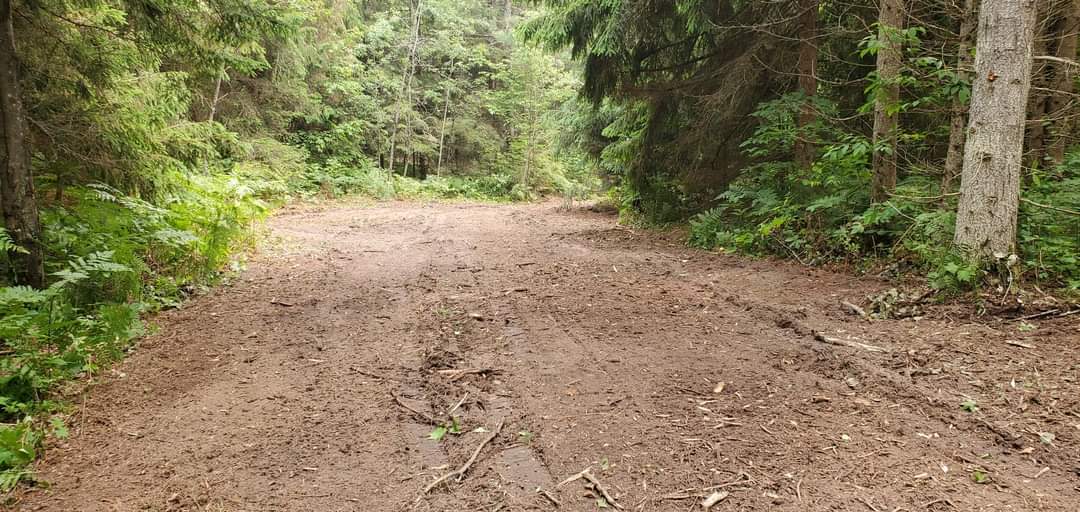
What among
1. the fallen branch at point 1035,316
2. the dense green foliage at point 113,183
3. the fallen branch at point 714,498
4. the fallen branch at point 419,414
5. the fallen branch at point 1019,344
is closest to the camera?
the fallen branch at point 714,498

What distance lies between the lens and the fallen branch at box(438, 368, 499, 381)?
408cm

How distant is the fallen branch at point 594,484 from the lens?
8.36 ft

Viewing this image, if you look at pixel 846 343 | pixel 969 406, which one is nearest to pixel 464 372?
pixel 846 343

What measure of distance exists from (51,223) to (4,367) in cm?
259

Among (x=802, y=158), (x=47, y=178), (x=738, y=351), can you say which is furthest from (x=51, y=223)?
(x=802, y=158)

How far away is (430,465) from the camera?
9.78 feet

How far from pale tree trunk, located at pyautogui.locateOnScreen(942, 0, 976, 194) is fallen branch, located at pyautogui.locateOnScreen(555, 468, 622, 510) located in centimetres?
583

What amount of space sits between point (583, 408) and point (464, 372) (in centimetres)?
113

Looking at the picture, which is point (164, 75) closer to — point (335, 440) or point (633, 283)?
point (335, 440)

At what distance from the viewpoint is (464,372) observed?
4.12m

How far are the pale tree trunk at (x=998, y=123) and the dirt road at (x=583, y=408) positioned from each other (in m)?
0.98

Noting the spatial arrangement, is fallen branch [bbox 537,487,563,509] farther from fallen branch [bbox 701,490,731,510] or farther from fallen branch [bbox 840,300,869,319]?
fallen branch [bbox 840,300,869,319]

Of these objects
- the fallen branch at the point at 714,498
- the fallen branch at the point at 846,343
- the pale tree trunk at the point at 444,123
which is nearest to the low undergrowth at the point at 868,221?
the fallen branch at the point at 846,343

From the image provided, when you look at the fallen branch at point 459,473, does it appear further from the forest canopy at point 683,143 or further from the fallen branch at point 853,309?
the fallen branch at point 853,309
